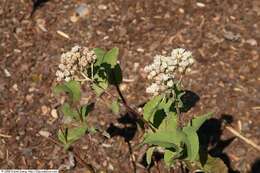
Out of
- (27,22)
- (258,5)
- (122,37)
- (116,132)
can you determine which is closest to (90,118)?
(116,132)

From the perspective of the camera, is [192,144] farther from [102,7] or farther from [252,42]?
[102,7]

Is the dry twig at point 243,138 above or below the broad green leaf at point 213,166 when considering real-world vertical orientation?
below

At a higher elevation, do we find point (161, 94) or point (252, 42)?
point (161, 94)

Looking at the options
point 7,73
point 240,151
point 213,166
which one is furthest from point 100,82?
point 7,73

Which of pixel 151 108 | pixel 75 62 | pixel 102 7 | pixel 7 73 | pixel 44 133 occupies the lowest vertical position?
pixel 44 133

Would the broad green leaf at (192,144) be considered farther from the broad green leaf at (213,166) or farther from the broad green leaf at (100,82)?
the broad green leaf at (100,82)

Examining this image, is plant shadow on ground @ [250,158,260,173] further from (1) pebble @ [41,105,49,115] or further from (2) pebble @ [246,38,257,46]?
(1) pebble @ [41,105,49,115]

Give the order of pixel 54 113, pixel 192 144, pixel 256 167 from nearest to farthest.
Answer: pixel 192 144, pixel 256 167, pixel 54 113

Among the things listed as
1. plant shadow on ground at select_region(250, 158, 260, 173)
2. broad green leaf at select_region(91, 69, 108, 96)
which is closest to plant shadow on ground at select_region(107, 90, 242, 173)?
plant shadow on ground at select_region(250, 158, 260, 173)

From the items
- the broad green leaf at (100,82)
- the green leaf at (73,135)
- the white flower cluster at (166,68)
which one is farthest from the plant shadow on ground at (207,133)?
the white flower cluster at (166,68)
